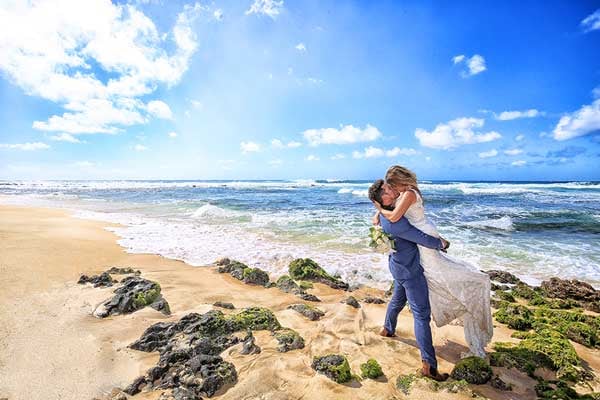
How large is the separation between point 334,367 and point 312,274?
152 inches

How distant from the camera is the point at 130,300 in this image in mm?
4859

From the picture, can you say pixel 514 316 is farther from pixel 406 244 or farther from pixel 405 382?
pixel 406 244

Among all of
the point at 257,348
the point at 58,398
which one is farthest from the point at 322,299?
the point at 58,398

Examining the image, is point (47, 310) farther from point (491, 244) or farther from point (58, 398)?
point (491, 244)

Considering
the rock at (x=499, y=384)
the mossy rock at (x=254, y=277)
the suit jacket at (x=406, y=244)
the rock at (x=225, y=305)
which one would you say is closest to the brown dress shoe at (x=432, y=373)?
the rock at (x=499, y=384)

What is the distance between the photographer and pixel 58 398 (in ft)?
9.43

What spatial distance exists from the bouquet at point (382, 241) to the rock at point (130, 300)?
11.4ft

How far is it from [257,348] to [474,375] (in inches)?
96.4

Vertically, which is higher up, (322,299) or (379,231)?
(379,231)

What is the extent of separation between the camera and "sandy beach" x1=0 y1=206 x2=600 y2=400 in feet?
9.98

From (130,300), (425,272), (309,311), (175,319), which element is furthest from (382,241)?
(130,300)

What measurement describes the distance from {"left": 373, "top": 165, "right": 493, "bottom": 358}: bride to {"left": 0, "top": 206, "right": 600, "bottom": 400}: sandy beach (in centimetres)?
57

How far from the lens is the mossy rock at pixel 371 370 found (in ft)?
10.7

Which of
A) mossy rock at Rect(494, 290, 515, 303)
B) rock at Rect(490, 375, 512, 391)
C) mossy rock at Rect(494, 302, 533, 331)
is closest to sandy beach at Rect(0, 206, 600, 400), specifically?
rock at Rect(490, 375, 512, 391)
